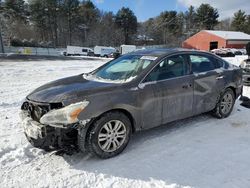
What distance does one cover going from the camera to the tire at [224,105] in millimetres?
5562

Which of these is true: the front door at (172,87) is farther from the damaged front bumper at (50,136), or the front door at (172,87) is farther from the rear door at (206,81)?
the damaged front bumper at (50,136)

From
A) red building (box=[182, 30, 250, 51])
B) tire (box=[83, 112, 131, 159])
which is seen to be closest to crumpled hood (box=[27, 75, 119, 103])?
tire (box=[83, 112, 131, 159])

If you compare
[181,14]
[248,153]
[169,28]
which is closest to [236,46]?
[169,28]

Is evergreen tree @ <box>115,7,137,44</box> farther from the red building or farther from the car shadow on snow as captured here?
the car shadow on snow

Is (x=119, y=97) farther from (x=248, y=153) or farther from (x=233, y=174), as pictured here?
(x=248, y=153)

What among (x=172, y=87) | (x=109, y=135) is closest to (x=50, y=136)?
(x=109, y=135)

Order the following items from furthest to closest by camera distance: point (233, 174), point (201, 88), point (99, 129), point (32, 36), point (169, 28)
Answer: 1. point (169, 28)
2. point (32, 36)
3. point (201, 88)
4. point (99, 129)
5. point (233, 174)

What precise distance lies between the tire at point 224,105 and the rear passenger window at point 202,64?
0.63 m

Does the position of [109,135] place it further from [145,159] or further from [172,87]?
[172,87]

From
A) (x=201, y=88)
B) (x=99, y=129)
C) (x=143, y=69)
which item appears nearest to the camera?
(x=99, y=129)

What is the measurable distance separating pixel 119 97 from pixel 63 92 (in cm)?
80

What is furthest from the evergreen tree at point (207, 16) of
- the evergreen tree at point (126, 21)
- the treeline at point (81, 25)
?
the evergreen tree at point (126, 21)

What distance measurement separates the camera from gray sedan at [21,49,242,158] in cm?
359

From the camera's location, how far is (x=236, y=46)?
169 feet
